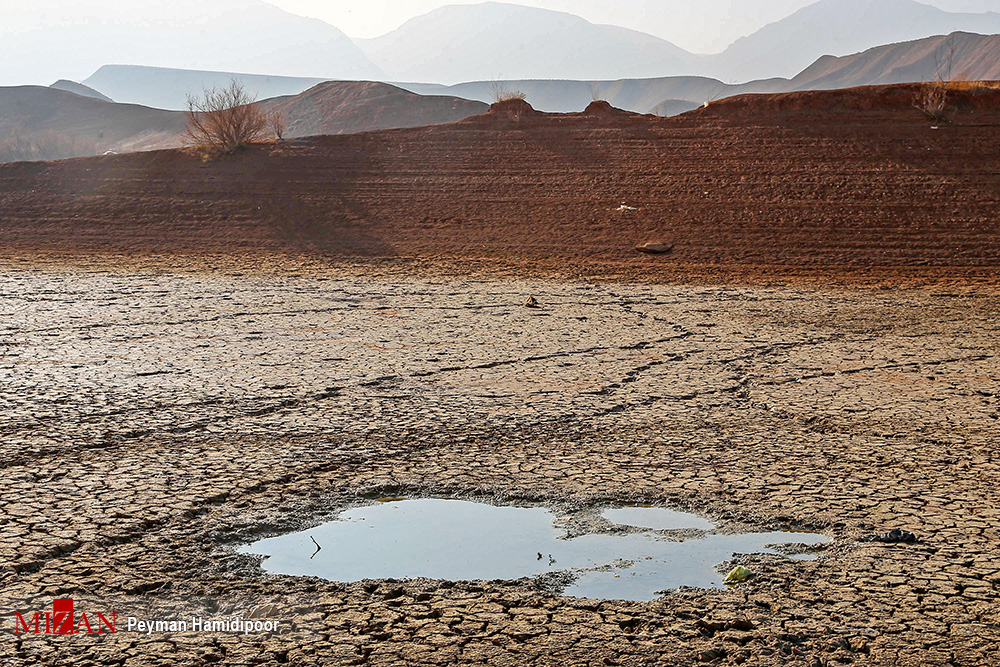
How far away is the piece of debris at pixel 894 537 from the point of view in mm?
4828

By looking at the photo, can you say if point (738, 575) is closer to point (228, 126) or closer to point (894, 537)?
point (894, 537)

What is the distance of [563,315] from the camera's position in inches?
520

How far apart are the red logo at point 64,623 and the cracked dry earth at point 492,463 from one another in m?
0.05

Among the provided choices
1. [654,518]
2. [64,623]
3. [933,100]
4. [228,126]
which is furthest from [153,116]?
[64,623]

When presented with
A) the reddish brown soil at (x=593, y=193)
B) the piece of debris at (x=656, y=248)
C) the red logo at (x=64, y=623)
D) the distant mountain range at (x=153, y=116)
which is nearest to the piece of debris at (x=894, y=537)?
the red logo at (x=64, y=623)

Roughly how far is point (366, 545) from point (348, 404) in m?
2.94

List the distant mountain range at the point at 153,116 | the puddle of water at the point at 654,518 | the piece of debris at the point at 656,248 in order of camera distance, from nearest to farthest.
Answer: the puddle of water at the point at 654,518
the piece of debris at the point at 656,248
the distant mountain range at the point at 153,116

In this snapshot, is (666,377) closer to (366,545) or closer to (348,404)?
(348,404)

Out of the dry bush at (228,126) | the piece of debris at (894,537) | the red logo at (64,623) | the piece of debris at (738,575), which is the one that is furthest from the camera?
the dry bush at (228,126)

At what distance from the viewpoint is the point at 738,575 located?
4453mm

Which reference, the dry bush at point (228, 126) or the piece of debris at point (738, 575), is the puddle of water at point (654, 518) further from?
the dry bush at point (228, 126)

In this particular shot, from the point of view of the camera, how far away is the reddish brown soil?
20.6 m

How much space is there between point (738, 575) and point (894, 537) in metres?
0.97

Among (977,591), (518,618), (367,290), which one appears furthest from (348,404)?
(367,290)
